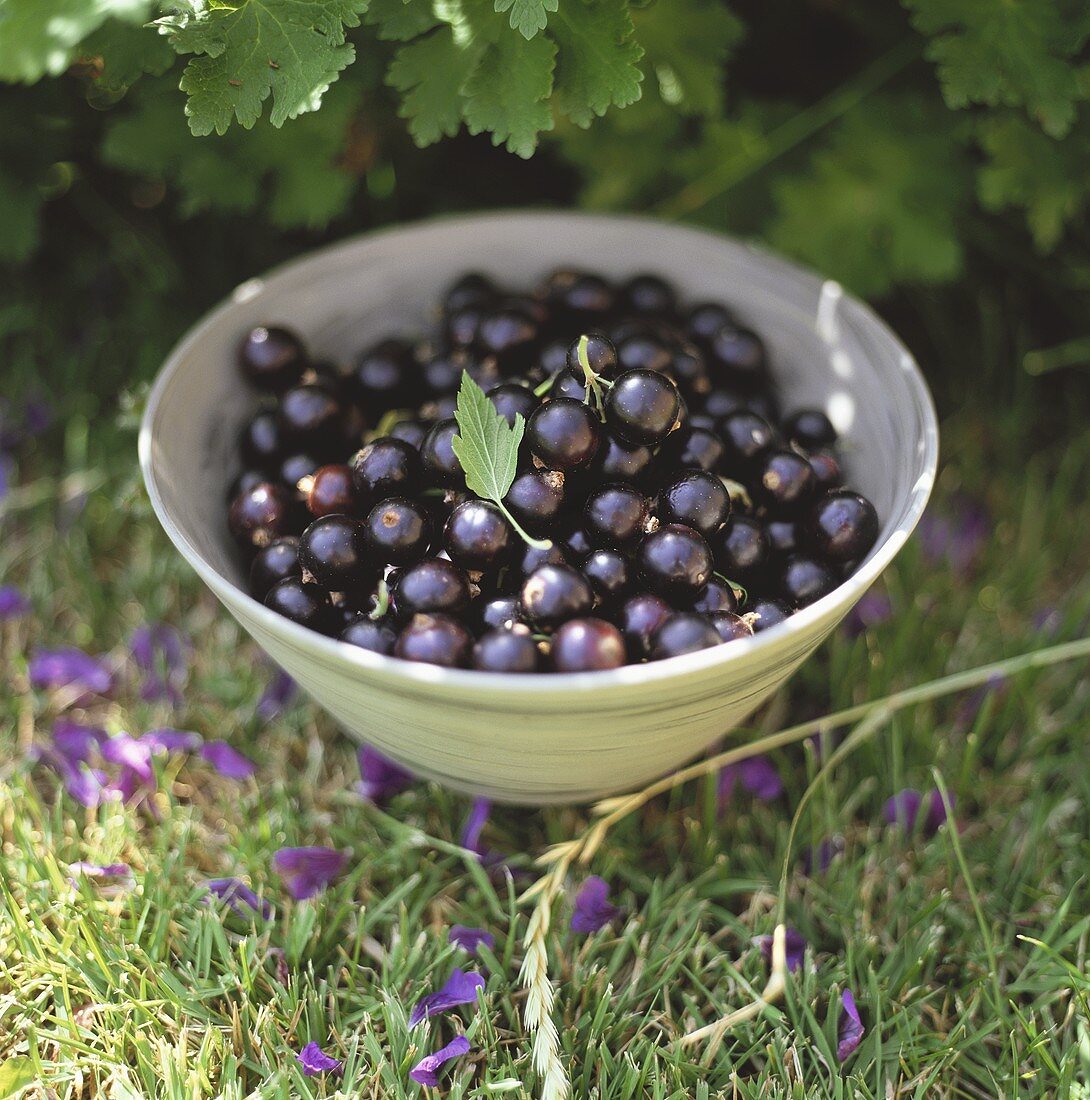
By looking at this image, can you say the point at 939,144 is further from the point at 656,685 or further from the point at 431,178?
the point at 656,685

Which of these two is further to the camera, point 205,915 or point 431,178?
point 431,178

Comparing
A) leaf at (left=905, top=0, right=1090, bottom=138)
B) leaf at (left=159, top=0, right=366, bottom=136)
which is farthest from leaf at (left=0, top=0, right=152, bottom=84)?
leaf at (left=905, top=0, right=1090, bottom=138)

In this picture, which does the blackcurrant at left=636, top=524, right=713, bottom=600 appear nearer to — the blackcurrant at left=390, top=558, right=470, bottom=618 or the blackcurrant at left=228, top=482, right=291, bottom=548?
the blackcurrant at left=390, top=558, right=470, bottom=618

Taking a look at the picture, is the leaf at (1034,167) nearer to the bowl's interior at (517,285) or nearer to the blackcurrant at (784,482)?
the bowl's interior at (517,285)

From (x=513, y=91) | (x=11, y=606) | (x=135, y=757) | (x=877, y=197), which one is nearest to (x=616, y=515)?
(x=513, y=91)

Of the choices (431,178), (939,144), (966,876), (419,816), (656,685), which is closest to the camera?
(656,685)

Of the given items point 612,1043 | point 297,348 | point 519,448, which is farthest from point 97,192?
point 612,1043
